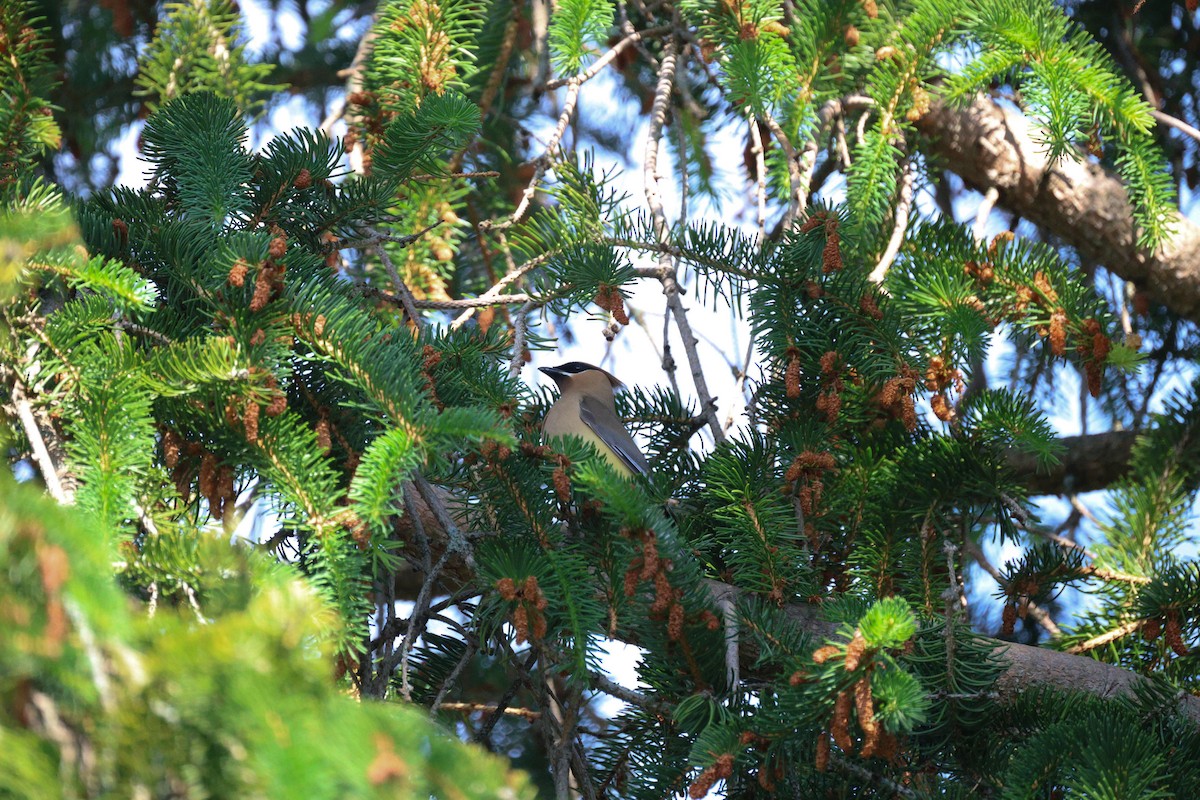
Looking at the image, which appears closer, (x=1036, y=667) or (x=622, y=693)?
(x=622, y=693)

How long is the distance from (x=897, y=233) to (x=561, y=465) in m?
1.63

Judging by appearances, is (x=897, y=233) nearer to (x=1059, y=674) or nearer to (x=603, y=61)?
(x=603, y=61)

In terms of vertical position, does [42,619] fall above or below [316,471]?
below

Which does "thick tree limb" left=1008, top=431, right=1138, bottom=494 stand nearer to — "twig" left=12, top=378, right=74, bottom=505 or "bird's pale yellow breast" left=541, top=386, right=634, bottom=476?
"bird's pale yellow breast" left=541, top=386, right=634, bottom=476

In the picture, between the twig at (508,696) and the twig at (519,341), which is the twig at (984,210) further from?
the twig at (508,696)

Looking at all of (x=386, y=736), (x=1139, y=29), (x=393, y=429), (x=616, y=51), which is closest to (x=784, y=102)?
(x=616, y=51)

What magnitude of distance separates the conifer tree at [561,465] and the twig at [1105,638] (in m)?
0.01

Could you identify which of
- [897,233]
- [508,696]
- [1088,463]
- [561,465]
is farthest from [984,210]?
[508,696]

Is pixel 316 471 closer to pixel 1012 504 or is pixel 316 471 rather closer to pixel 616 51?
pixel 1012 504

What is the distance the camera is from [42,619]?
1.27 meters

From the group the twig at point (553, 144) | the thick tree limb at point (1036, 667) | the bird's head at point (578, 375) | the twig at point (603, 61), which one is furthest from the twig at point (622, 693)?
the bird's head at point (578, 375)

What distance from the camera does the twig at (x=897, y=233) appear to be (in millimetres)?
3561

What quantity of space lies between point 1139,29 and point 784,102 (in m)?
2.35

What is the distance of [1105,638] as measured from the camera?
10.3 feet
